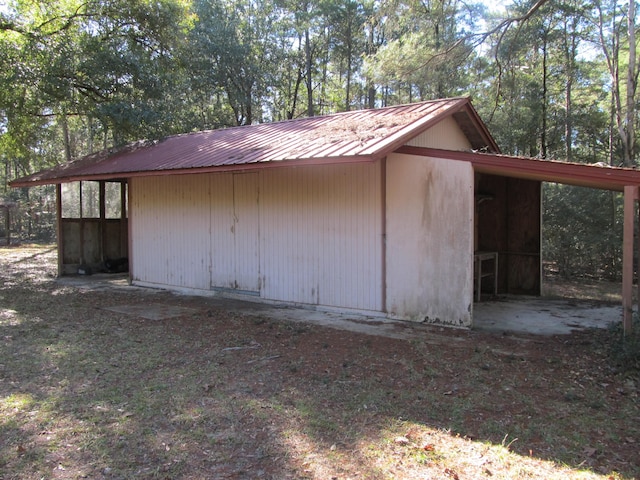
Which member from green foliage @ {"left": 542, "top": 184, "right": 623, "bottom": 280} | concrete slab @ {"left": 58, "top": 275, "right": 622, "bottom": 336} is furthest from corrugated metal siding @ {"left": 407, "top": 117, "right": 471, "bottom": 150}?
green foliage @ {"left": 542, "top": 184, "right": 623, "bottom": 280}

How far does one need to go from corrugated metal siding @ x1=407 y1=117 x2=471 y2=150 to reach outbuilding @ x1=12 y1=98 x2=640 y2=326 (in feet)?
0.12

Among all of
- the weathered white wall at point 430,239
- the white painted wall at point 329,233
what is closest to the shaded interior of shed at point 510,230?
the white painted wall at point 329,233

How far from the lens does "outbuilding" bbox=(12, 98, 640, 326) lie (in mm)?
6359

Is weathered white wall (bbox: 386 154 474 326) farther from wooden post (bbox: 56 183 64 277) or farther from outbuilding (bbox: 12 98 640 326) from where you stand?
wooden post (bbox: 56 183 64 277)

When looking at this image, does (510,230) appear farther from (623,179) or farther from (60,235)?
(60,235)

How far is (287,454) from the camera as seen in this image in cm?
311

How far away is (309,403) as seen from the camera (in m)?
3.94

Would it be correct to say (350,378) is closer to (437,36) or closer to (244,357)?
(244,357)

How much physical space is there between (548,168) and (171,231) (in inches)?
275

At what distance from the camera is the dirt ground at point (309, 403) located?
3.00 metres

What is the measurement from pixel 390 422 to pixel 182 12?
13.3 meters

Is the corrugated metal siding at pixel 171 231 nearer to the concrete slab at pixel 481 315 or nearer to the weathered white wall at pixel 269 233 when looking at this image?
the weathered white wall at pixel 269 233

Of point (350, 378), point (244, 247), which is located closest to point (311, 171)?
point (244, 247)

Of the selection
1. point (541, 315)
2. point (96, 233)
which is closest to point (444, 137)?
point (541, 315)
